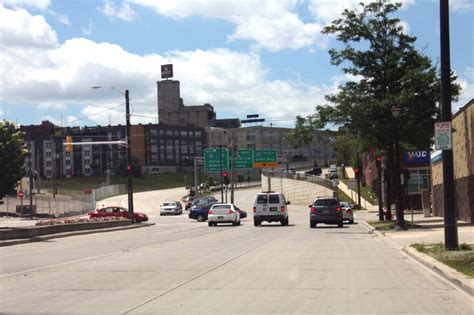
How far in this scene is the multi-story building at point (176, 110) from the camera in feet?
619

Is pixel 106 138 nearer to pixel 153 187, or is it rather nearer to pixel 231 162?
pixel 153 187

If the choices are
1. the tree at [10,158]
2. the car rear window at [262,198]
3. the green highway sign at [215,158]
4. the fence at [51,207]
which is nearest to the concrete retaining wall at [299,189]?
the green highway sign at [215,158]

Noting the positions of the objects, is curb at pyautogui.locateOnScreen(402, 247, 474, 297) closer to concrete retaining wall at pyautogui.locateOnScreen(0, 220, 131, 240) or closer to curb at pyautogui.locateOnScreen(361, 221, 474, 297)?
curb at pyautogui.locateOnScreen(361, 221, 474, 297)

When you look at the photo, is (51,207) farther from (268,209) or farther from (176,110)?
(176,110)

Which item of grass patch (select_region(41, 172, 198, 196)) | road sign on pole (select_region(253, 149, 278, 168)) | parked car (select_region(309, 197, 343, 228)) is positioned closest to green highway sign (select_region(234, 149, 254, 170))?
road sign on pole (select_region(253, 149, 278, 168))

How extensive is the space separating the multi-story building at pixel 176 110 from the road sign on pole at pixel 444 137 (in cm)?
17048

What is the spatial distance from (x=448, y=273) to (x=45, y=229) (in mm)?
21837

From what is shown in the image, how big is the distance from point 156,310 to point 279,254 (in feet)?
31.5

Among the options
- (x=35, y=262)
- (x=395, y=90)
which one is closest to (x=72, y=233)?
(x=35, y=262)

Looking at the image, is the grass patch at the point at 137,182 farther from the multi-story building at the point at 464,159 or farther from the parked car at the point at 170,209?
the multi-story building at the point at 464,159

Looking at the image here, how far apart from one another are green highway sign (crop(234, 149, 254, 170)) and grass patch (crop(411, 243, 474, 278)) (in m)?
61.3

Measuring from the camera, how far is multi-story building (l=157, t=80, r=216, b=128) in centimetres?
18875

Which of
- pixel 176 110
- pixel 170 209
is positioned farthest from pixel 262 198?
pixel 176 110

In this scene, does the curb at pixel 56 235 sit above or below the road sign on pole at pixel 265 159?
below
